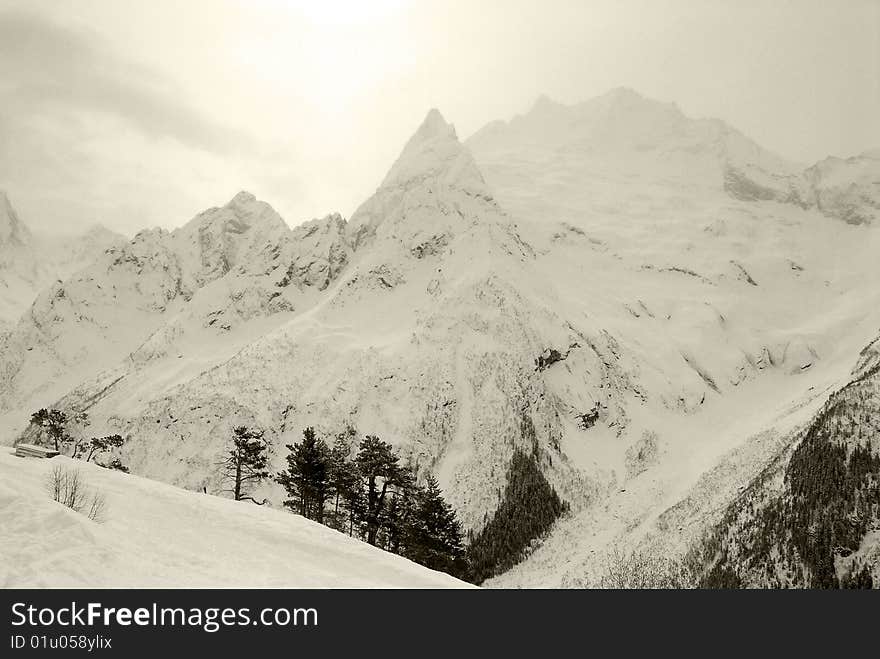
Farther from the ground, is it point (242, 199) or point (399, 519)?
point (242, 199)

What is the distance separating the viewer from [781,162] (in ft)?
603

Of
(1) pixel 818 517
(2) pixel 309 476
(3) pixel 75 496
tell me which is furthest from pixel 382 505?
(1) pixel 818 517

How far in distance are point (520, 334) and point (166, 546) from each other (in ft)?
207

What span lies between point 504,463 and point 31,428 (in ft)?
275

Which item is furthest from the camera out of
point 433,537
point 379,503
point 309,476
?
point 309,476

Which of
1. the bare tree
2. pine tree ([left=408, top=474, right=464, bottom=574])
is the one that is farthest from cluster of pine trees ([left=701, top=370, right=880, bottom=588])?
the bare tree

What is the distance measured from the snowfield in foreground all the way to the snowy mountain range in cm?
3066

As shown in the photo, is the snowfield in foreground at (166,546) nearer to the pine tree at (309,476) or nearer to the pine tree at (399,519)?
the pine tree at (309,476)

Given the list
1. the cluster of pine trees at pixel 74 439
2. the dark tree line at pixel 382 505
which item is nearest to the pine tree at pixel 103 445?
the cluster of pine trees at pixel 74 439

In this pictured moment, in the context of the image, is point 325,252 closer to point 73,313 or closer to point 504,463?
point 504,463

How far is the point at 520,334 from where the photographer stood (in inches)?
2950

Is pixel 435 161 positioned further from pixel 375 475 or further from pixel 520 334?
pixel 375 475

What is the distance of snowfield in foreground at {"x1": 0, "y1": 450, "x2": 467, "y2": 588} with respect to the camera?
37.7 feet

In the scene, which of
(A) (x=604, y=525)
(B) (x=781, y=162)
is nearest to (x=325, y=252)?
(A) (x=604, y=525)
